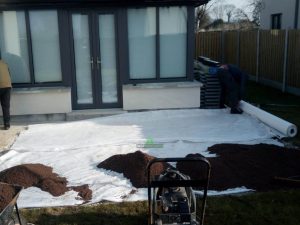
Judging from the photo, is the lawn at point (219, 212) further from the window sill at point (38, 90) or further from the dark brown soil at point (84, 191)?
the window sill at point (38, 90)

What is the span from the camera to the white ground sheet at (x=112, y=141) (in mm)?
5473

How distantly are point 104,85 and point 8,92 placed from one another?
2.39 m

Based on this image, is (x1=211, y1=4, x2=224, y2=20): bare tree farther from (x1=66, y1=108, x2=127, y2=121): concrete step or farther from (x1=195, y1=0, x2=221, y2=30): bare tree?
(x1=66, y1=108, x2=127, y2=121): concrete step

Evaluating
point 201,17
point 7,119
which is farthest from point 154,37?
point 201,17

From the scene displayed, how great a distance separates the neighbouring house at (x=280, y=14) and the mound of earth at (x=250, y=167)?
11.4 m

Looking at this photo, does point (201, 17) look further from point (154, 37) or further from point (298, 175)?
point (298, 175)

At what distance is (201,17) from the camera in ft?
132

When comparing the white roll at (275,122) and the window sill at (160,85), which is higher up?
the window sill at (160,85)

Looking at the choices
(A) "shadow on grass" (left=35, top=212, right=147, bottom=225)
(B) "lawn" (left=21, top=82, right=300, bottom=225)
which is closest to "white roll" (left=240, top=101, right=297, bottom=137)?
(B) "lawn" (left=21, top=82, right=300, bottom=225)

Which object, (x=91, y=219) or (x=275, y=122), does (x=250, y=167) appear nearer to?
(x=275, y=122)

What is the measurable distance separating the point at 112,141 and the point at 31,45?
3.69m

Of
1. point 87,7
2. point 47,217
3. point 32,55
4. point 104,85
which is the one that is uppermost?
point 87,7

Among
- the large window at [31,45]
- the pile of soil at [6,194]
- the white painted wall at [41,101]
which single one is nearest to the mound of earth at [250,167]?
the pile of soil at [6,194]

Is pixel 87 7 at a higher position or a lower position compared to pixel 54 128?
higher
